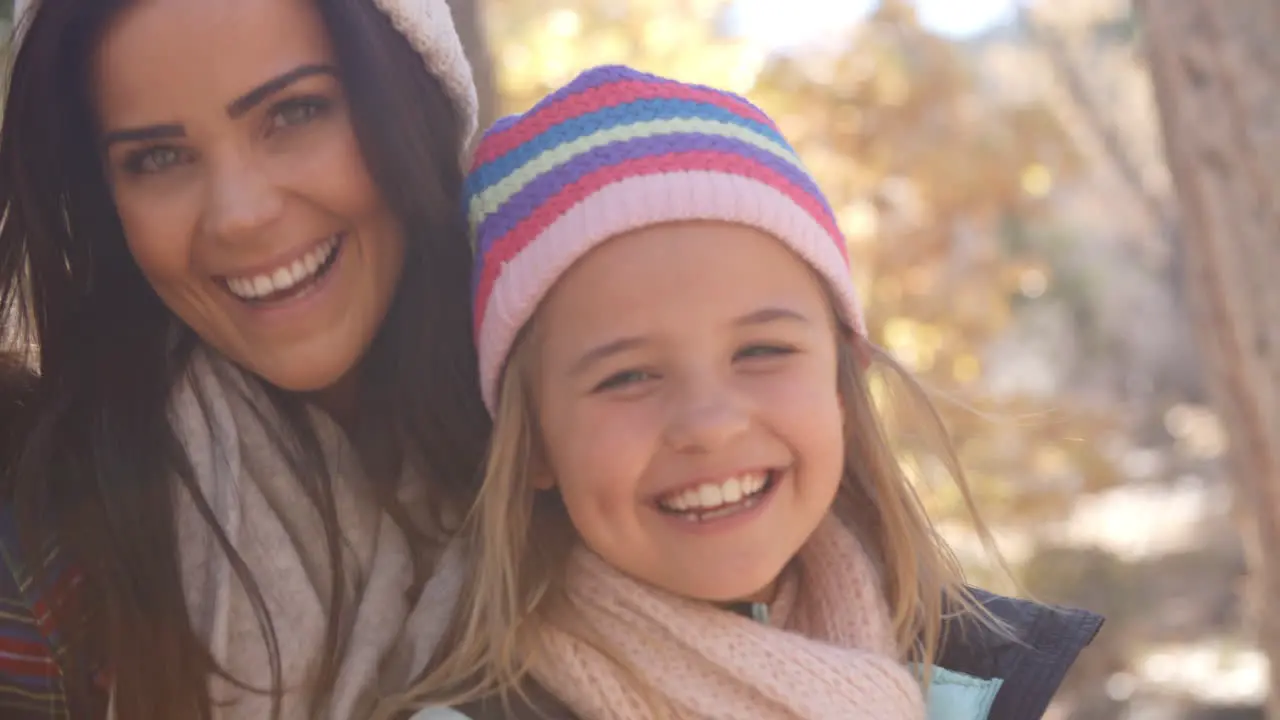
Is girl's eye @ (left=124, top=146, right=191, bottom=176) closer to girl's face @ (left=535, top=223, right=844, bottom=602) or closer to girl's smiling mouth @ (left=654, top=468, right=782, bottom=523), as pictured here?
girl's face @ (left=535, top=223, right=844, bottom=602)

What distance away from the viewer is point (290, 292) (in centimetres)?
190

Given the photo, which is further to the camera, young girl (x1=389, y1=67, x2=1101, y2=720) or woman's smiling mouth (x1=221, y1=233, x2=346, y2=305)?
woman's smiling mouth (x1=221, y1=233, x2=346, y2=305)

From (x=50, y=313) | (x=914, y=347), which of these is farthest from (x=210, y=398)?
(x=914, y=347)

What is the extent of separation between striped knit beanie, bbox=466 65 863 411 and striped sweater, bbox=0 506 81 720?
2.18 ft

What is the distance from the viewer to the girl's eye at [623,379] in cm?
173

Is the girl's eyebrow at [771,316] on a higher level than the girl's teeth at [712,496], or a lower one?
higher

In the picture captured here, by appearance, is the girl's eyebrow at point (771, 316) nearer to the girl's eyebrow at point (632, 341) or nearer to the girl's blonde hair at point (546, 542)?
the girl's eyebrow at point (632, 341)

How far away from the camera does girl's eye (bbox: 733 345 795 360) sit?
5.77 ft

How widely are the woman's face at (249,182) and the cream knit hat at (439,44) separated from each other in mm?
125

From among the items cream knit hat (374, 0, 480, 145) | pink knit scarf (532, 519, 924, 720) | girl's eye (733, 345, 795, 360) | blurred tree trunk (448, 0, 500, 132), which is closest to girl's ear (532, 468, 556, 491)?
pink knit scarf (532, 519, 924, 720)

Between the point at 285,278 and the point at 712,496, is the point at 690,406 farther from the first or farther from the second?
the point at 285,278

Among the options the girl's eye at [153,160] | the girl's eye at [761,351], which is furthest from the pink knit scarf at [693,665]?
the girl's eye at [153,160]

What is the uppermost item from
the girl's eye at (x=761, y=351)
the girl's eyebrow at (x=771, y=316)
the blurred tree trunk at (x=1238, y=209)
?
the blurred tree trunk at (x=1238, y=209)

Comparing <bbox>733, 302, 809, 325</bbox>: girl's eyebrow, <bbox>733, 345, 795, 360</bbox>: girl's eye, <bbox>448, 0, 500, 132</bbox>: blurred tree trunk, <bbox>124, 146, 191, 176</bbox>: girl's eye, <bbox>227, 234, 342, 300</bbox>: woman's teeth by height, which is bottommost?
<bbox>227, 234, 342, 300</bbox>: woman's teeth
